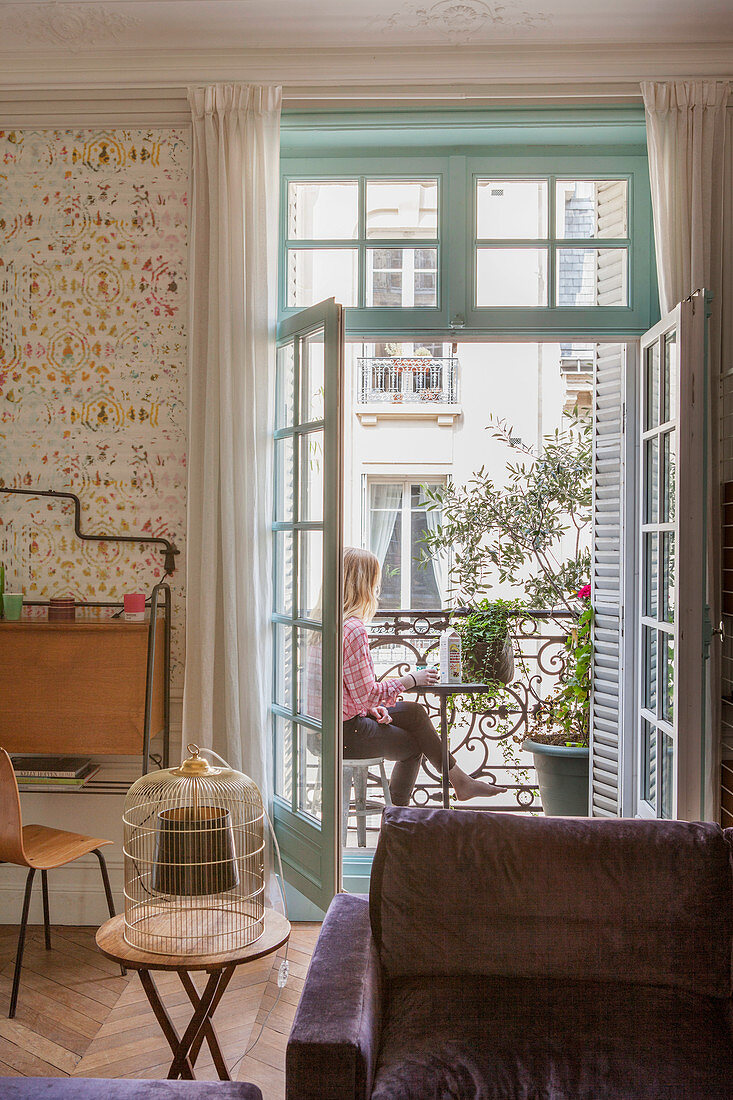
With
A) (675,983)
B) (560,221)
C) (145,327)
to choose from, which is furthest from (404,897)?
(560,221)

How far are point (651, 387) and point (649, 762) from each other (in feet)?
4.62

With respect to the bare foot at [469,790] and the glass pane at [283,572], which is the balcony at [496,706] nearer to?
the bare foot at [469,790]

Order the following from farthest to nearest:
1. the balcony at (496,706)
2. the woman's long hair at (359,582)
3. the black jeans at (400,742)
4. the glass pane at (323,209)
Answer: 1. the balcony at (496,706)
2. the black jeans at (400,742)
3. the woman's long hair at (359,582)
4. the glass pane at (323,209)

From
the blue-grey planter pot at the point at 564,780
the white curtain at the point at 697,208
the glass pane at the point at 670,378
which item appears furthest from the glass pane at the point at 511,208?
the blue-grey planter pot at the point at 564,780

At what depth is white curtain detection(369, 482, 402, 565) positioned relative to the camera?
948 cm

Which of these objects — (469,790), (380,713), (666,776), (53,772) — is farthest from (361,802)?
(666,776)

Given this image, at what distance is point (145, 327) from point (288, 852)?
2.10m

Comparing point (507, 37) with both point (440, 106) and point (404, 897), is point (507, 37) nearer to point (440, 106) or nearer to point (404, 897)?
point (440, 106)

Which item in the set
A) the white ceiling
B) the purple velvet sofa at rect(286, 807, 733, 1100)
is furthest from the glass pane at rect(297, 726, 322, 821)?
the white ceiling

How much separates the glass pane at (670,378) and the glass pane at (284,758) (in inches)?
70.0

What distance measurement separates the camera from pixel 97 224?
3.39 metres

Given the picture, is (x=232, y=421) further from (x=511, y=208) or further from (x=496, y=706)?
(x=496, y=706)

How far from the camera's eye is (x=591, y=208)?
3496 millimetres

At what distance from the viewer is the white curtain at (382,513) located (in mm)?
9484
